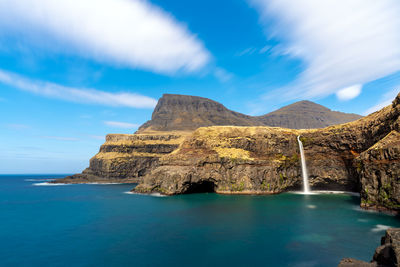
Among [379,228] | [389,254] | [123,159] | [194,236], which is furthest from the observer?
[123,159]

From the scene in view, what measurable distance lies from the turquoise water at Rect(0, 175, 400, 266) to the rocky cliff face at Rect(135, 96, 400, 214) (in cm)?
2200

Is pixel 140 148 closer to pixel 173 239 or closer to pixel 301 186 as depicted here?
pixel 301 186

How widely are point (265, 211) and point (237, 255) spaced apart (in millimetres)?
21663

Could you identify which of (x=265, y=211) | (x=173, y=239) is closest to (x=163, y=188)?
(x=265, y=211)

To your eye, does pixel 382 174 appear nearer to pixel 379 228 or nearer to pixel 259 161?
pixel 379 228

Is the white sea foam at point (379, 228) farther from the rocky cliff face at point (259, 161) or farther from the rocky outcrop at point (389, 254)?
the rocky cliff face at point (259, 161)

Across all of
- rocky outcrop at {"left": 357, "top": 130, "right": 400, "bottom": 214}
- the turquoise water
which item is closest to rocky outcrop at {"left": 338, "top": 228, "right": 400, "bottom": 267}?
the turquoise water

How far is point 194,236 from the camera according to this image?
1125 inches

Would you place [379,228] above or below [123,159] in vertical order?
below

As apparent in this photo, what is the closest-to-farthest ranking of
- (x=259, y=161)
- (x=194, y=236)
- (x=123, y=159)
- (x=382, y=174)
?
(x=194, y=236), (x=382, y=174), (x=259, y=161), (x=123, y=159)

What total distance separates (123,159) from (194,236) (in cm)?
12197

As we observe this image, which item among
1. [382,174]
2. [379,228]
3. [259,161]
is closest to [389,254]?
[379,228]

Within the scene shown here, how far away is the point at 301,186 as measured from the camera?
72.9 meters

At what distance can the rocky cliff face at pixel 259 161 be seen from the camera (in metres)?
65.0
